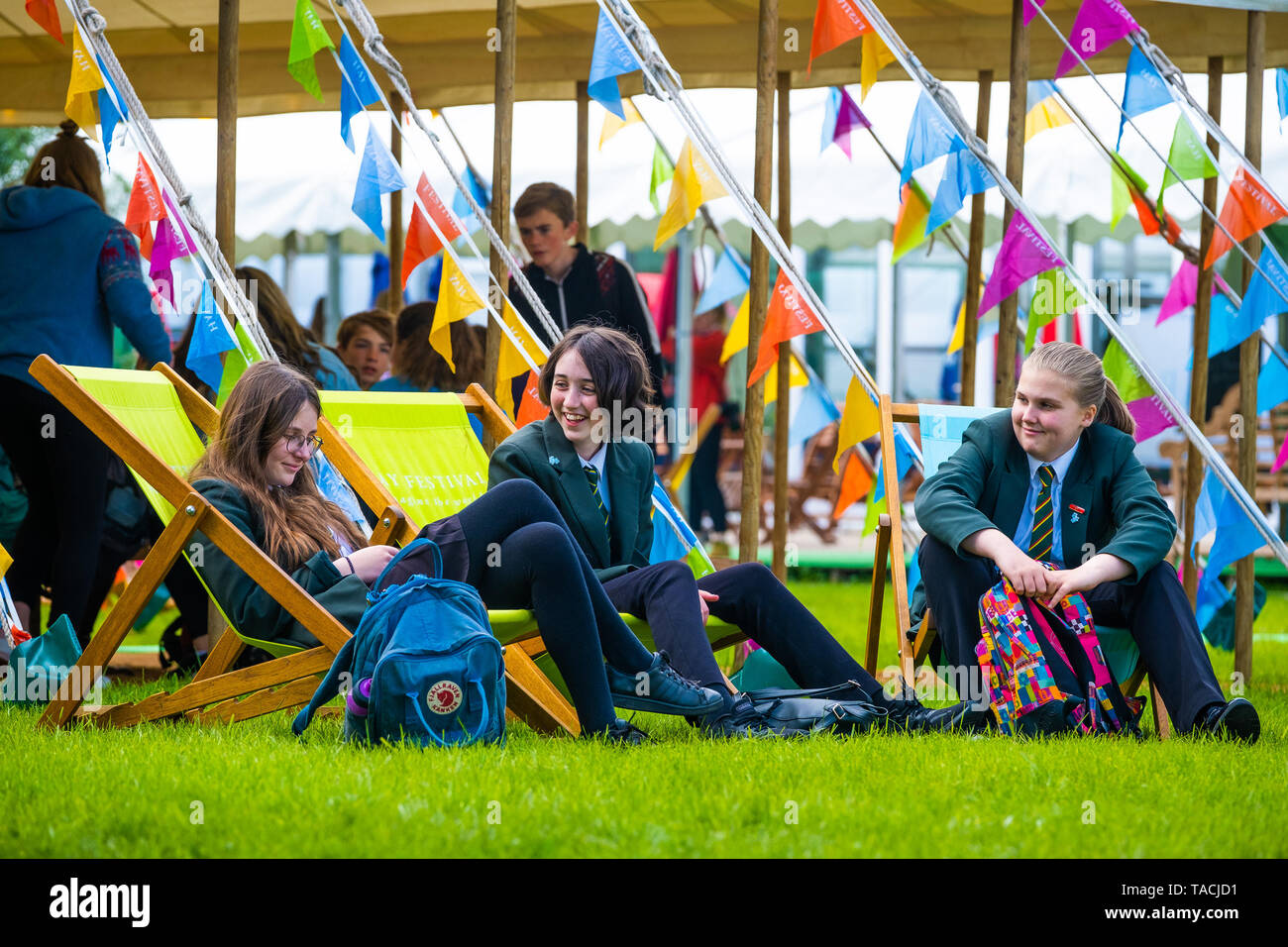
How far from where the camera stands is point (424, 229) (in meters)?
4.17

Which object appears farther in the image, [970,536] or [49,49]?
[49,49]

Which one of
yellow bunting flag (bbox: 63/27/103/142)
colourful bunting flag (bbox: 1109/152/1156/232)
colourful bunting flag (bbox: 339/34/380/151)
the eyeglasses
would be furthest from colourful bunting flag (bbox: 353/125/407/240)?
colourful bunting flag (bbox: 1109/152/1156/232)

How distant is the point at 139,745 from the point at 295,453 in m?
0.75

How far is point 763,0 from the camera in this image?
14.0 feet

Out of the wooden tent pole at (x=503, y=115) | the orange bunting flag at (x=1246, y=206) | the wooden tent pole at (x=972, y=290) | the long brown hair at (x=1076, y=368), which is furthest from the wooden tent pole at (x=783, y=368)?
the long brown hair at (x=1076, y=368)

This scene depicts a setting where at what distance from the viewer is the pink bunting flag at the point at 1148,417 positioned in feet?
14.2

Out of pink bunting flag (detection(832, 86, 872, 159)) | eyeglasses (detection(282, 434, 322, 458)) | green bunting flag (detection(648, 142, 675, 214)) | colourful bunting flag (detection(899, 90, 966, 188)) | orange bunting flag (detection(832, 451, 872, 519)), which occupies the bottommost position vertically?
orange bunting flag (detection(832, 451, 872, 519))

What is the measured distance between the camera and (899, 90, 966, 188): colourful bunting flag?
13.6ft

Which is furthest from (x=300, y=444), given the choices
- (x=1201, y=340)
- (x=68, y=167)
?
(x=1201, y=340)

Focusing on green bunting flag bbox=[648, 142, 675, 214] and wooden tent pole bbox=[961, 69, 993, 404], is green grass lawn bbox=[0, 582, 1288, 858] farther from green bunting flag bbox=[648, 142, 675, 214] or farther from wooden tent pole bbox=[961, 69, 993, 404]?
green bunting flag bbox=[648, 142, 675, 214]

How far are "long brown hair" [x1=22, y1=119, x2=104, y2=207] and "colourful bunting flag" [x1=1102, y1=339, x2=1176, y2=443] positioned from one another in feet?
9.83
